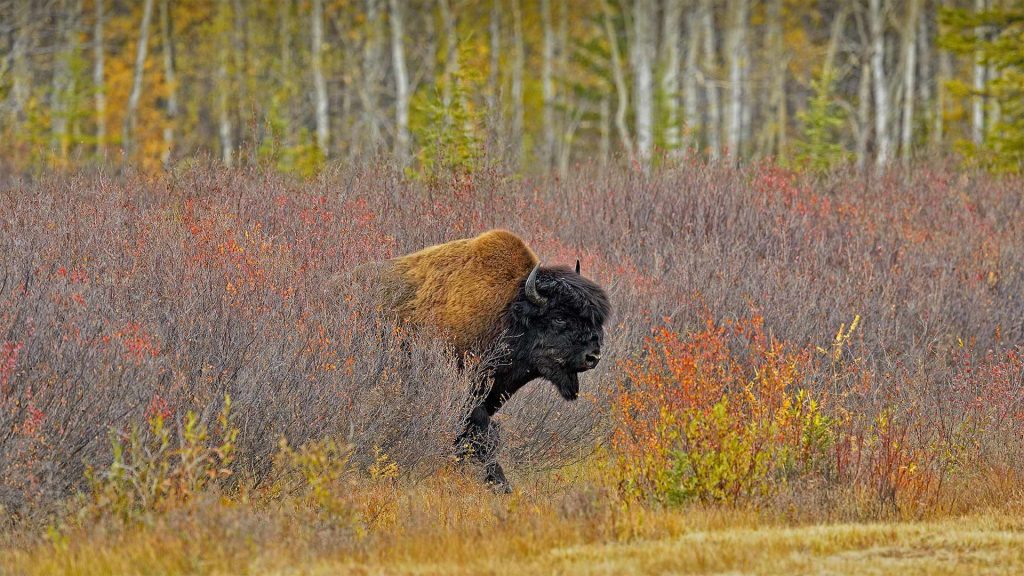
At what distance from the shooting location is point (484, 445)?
26.7ft

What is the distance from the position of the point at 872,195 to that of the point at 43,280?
10837mm

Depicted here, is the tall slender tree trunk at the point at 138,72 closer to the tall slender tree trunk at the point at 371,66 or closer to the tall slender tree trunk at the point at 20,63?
the tall slender tree trunk at the point at 20,63

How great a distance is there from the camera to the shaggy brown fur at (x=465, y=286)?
8375 mm

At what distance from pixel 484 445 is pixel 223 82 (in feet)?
86.3

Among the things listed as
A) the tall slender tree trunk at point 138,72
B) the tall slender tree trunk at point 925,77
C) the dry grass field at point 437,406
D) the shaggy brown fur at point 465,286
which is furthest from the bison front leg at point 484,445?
the tall slender tree trunk at point 925,77

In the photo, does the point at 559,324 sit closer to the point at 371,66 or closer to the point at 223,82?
the point at 371,66

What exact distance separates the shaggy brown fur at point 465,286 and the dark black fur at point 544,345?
15 cm

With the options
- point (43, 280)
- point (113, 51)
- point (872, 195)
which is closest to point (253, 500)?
point (43, 280)

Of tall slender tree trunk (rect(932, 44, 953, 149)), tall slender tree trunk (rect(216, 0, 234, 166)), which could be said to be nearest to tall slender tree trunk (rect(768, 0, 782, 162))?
tall slender tree trunk (rect(932, 44, 953, 149))

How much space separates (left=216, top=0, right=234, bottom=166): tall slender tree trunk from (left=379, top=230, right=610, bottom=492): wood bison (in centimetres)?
2294

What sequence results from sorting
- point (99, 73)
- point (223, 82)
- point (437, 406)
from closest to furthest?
point (437, 406) < point (99, 73) < point (223, 82)

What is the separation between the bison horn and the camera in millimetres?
8031

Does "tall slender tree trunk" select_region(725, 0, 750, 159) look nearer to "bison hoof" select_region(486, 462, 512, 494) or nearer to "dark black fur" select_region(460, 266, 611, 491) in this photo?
"dark black fur" select_region(460, 266, 611, 491)

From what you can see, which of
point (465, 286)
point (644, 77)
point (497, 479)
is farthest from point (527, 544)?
point (644, 77)
